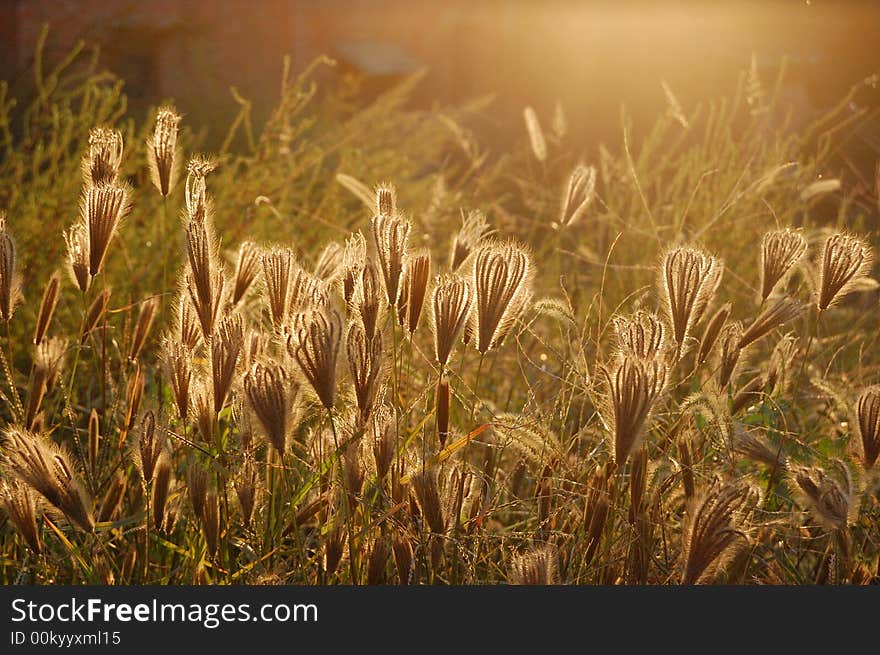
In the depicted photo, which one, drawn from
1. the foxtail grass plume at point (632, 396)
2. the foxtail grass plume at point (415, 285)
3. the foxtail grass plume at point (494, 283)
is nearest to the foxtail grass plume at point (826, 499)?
the foxtail grass plume at point (632, 396)

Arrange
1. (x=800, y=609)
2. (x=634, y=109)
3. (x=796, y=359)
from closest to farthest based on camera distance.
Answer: (x=800, y=609)
(x=796, y=359)
(x=634, y=109)

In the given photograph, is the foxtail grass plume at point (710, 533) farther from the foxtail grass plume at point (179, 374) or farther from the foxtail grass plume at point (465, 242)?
the foxtail grass plume at point (179, 374)

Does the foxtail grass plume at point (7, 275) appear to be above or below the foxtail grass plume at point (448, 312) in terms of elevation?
above

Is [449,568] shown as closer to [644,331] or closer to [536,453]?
[536,453]

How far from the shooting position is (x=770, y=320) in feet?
4.91

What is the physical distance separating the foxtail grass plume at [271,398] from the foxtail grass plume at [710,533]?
48 centimetres

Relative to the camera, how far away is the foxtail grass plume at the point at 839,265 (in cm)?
144

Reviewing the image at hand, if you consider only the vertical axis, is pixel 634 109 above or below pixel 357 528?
above

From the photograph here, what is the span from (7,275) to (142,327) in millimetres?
301

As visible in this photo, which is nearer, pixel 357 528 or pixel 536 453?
pixel 357 528

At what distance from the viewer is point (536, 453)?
170 cm

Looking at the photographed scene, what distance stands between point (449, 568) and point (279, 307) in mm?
483

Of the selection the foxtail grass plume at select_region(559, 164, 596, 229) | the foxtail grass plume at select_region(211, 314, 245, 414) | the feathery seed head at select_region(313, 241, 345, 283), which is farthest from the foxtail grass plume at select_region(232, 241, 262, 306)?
the foxtail grass plume at select_region(559, 164, 596, 229)

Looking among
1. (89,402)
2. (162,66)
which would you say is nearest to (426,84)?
(162,66)
